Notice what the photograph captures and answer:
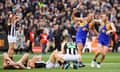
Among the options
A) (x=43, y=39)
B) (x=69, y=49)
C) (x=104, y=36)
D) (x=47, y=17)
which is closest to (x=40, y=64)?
(x=69, y=49)

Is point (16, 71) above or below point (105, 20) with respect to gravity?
below

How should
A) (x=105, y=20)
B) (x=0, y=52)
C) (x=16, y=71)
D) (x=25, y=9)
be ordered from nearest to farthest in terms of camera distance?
(x=16, y=71)
(x=105, y=20)
(x=0, y=52)
(x=25, y=9)

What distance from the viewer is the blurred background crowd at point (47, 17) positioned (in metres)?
36.7

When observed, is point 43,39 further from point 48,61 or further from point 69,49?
point 69,49

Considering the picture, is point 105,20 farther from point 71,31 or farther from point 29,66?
point 71,31

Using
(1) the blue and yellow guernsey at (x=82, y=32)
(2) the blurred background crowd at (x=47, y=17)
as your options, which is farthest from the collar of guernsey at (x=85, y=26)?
(2) the blurred background crowd at (x=47, y=17)

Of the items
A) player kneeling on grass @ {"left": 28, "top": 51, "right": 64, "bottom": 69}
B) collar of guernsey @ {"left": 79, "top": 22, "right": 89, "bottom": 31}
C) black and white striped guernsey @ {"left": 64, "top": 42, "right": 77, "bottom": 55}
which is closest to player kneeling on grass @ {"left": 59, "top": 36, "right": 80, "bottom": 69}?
black and white striped guernsey @ {"left": 64, "top": 42, "right": 77, "bottom": 55}

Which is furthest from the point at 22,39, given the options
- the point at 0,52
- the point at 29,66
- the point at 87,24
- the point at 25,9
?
the point at 29,66

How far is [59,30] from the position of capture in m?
37.1

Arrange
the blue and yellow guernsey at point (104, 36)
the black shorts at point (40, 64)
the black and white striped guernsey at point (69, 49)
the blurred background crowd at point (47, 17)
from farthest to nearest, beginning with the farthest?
the blurred background crowd at point (47, 17) → the blue and yellow guernsey at point (104, 36) → the black shorts at point (40, 64) → the black and white striped guernsey at point (69, 49)

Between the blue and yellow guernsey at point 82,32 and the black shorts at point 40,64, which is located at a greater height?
the blue and yellow guernsey at point 82,32

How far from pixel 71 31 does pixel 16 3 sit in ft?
17.0

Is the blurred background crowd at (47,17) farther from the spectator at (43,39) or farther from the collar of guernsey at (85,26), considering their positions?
the collar of guernsey at (85,26)

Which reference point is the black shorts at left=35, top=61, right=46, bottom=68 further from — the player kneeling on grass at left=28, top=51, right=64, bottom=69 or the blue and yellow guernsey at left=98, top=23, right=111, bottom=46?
the blue and yellow guernsey at left=98, top=23, right=111, bottom=46
